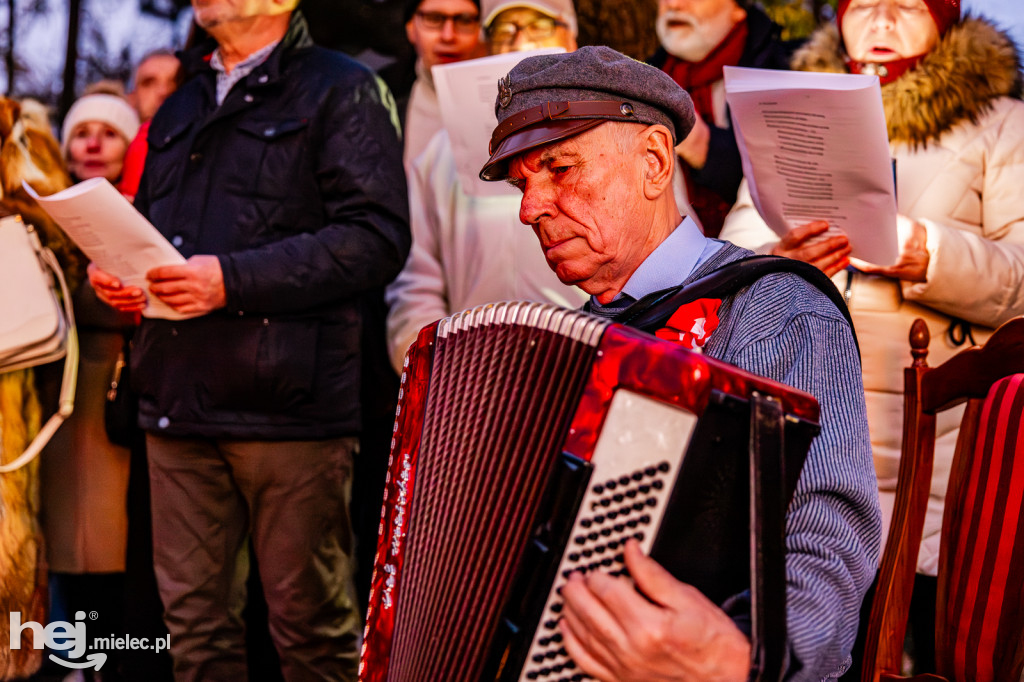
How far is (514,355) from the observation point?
5.27ft

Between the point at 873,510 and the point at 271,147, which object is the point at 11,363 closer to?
the point at 271,147

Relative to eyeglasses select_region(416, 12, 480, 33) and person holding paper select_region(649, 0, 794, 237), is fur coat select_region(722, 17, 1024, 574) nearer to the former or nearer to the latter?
person holding paper select_region(649, 0, 794, 237)

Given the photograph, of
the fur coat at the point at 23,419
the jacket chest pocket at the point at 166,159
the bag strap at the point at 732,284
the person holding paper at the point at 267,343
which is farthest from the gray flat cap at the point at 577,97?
the fur coat at the point at 23,419

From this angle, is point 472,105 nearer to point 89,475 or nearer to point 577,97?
point 577,97

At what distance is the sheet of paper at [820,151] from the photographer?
2.42 m

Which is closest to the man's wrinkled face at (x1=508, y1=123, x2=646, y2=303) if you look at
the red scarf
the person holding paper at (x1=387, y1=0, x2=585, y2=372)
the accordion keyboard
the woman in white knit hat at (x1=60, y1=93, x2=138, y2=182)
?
the accordion keyboard

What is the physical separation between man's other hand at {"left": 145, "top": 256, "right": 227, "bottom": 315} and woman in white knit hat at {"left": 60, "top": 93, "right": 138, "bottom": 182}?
52.8 inches

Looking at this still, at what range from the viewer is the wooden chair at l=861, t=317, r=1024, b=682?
194 centimetres

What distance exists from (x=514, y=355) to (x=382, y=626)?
1.93ft

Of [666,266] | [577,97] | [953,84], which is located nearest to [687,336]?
[666,266]

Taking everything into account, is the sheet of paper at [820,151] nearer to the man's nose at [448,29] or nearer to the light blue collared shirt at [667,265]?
the light blue collared shirt at [667,265]

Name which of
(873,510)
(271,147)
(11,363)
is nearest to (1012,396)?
(873,510)

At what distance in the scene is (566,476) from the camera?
1459 mm

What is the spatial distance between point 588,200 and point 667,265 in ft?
0.63
